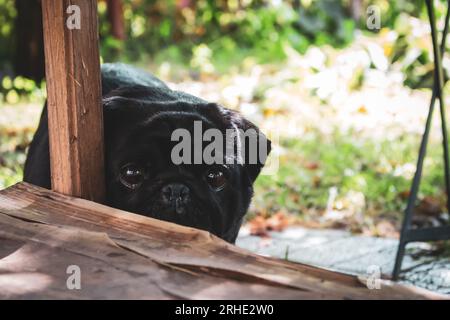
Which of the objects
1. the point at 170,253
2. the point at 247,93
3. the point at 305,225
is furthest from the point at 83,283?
the point at 247,93

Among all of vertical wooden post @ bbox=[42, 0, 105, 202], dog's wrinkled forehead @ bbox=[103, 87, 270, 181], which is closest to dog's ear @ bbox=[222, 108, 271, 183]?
dog's wrinkled forehead @ bbox=[103, 87, 270, 181]

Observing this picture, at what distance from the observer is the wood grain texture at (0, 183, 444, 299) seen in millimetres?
1959

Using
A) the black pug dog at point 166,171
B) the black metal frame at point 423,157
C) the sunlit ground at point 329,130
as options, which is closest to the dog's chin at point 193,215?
the black pug dog at point 166,171

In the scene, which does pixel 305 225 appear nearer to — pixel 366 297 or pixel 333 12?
pixel 366 297

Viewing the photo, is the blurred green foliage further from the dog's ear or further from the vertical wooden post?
the vertical wooden post

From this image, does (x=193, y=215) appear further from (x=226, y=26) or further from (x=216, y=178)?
(x=226, y=26)

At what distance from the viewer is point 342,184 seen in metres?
6.05

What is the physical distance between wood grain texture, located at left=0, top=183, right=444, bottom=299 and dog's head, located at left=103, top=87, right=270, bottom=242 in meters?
0.43

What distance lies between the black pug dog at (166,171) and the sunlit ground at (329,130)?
A: 222 centimetres

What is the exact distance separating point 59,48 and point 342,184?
12.7 feet

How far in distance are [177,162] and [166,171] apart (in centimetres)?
6

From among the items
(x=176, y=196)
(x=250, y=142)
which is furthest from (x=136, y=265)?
(x=250, y=142)

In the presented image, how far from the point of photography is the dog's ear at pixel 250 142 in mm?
3352

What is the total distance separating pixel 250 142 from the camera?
340cm
